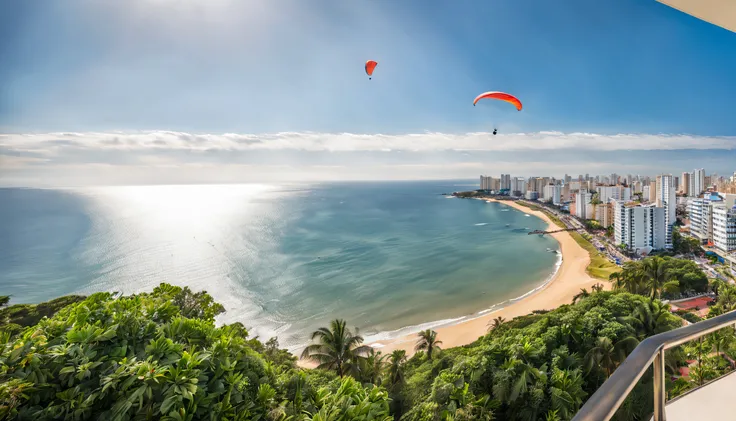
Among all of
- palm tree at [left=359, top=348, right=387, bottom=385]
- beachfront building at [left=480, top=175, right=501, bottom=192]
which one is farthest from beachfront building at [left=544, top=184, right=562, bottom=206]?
palm tree at [left=359, top=348, right=387, bottom=385]

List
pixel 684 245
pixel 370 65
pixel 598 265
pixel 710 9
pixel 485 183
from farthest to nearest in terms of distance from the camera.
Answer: pixel 485 183 < pixel 684 245 < pixel 598 265 < pixel 370 65 < pixel 710 9

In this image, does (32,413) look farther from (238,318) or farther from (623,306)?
(238,318)

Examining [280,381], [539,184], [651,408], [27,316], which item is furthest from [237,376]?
[539,184]

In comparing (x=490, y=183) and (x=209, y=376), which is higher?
(x=490, y=183)

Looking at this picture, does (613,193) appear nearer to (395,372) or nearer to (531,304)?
(531,304)

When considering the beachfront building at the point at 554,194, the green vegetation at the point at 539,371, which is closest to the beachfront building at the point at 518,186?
the beachfront building at the point at 554,194

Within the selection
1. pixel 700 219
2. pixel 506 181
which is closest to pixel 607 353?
pixel 700 219

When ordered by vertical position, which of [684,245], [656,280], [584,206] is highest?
[584,206]
